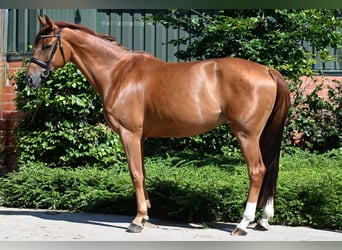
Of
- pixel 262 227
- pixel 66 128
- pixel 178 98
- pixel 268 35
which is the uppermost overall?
pixel 268 35

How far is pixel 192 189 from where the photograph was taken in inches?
248

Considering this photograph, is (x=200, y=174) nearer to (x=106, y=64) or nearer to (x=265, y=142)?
(x=265, y=142)

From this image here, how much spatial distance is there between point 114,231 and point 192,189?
1.20 meters

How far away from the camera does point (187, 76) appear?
5.53m

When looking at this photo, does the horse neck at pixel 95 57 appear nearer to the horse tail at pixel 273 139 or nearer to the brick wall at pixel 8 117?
the horse tail at pixel 273 139

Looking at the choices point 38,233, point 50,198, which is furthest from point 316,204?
point 50,198

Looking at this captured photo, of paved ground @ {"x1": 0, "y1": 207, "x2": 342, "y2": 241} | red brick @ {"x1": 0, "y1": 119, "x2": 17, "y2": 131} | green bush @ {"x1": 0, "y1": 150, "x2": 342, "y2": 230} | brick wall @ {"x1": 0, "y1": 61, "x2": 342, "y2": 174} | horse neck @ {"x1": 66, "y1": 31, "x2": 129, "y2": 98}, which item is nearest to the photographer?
paved ground @ {"x1": 0, "y1": 207, "x2": 342, "y2": 241}

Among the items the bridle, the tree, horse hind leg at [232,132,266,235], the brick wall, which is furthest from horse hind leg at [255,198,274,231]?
the brick wall

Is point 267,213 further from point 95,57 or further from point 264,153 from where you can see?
point 95,57

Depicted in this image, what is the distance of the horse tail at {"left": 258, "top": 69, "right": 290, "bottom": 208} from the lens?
17.9 ft

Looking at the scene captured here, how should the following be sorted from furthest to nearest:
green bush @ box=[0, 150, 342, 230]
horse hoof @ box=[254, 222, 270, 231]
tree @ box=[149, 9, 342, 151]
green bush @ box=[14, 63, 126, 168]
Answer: green bush @ box=[14, 63, 126, 168] < tree @ box=[149, 9, 342, 151] < green bush @ box=[0, 150, 342, 230] < horse hoof @ box=[254, 222, 270, 231]

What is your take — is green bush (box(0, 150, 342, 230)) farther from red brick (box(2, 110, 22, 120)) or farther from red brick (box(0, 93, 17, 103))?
red brick (box(0, 93, 17, 103))

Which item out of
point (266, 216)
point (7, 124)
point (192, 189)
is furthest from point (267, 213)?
point (7, 124)

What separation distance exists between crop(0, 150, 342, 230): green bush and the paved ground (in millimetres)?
188
